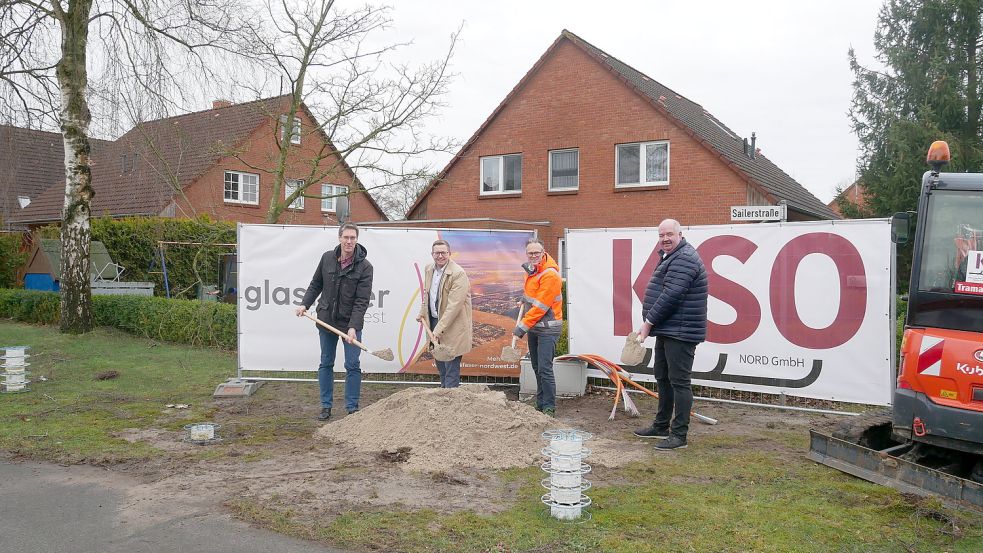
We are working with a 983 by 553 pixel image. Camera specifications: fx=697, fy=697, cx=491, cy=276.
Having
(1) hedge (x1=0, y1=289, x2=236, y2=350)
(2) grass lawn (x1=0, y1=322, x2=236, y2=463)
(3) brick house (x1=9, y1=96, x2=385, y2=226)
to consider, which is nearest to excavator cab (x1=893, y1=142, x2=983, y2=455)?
(2) grass lawn (x1=0, y1=322, x2=236, y2=463)

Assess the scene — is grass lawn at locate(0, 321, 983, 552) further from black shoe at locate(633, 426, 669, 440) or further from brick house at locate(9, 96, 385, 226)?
brick house at locate(9, 96, 385, 226)

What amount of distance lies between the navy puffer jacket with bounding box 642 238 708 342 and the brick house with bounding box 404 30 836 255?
1243cm

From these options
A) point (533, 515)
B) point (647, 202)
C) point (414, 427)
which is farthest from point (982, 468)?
point (647, 202)

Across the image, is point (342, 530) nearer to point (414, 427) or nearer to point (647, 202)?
point (414, 427)

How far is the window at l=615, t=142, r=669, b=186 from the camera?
1977cm

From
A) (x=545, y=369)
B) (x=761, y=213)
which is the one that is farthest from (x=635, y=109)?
(x=545, y=369)

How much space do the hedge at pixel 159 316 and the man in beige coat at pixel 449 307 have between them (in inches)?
247

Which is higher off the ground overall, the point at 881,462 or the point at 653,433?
the point at 881,462

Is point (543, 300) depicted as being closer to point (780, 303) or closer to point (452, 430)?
point (452, 430)

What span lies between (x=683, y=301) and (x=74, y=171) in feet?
43.5

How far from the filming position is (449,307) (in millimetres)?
8047

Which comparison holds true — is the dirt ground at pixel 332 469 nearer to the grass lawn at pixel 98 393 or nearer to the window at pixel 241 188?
the grass lawn at pixel 98 393

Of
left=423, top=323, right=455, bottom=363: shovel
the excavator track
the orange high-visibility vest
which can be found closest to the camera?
the excavator track

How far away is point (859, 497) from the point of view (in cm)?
512
